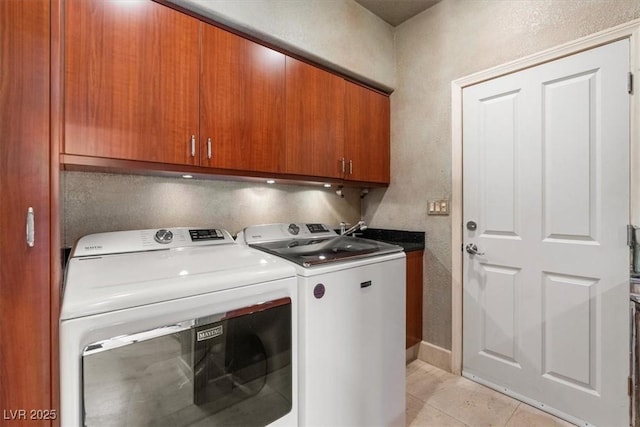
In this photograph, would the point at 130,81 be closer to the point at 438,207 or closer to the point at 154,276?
the point at 154,276

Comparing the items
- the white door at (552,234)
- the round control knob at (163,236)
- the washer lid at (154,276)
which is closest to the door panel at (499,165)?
the white door at (552,234)

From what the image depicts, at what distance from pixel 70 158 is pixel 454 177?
2.17 m

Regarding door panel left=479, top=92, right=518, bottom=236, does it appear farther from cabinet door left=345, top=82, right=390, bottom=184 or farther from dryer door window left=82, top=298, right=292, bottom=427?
dryer door window left=82, top=298, right=292, bottom=427

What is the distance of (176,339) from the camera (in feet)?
2.99

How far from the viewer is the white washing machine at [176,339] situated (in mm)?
785

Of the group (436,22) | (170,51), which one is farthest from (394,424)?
(436,22)

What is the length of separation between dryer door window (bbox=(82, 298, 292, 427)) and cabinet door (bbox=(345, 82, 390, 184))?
133 centimetres

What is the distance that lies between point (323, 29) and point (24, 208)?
5.99ft

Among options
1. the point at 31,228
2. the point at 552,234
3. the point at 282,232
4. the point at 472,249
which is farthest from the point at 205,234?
the point at 552,234

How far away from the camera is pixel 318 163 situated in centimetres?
193

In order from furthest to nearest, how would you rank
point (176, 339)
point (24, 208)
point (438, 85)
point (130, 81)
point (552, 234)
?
point (438, 85) → point (552, 234) → point (130, 81) → point (176, 339) → point (24, 208)

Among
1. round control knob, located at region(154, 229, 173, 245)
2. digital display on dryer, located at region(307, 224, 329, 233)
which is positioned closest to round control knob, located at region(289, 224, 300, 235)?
digital display on dryer, located at region(307, 224, 329, 233)

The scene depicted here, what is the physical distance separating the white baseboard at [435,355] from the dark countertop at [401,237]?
0.75 meters

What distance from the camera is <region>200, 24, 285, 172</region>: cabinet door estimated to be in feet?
4.82
